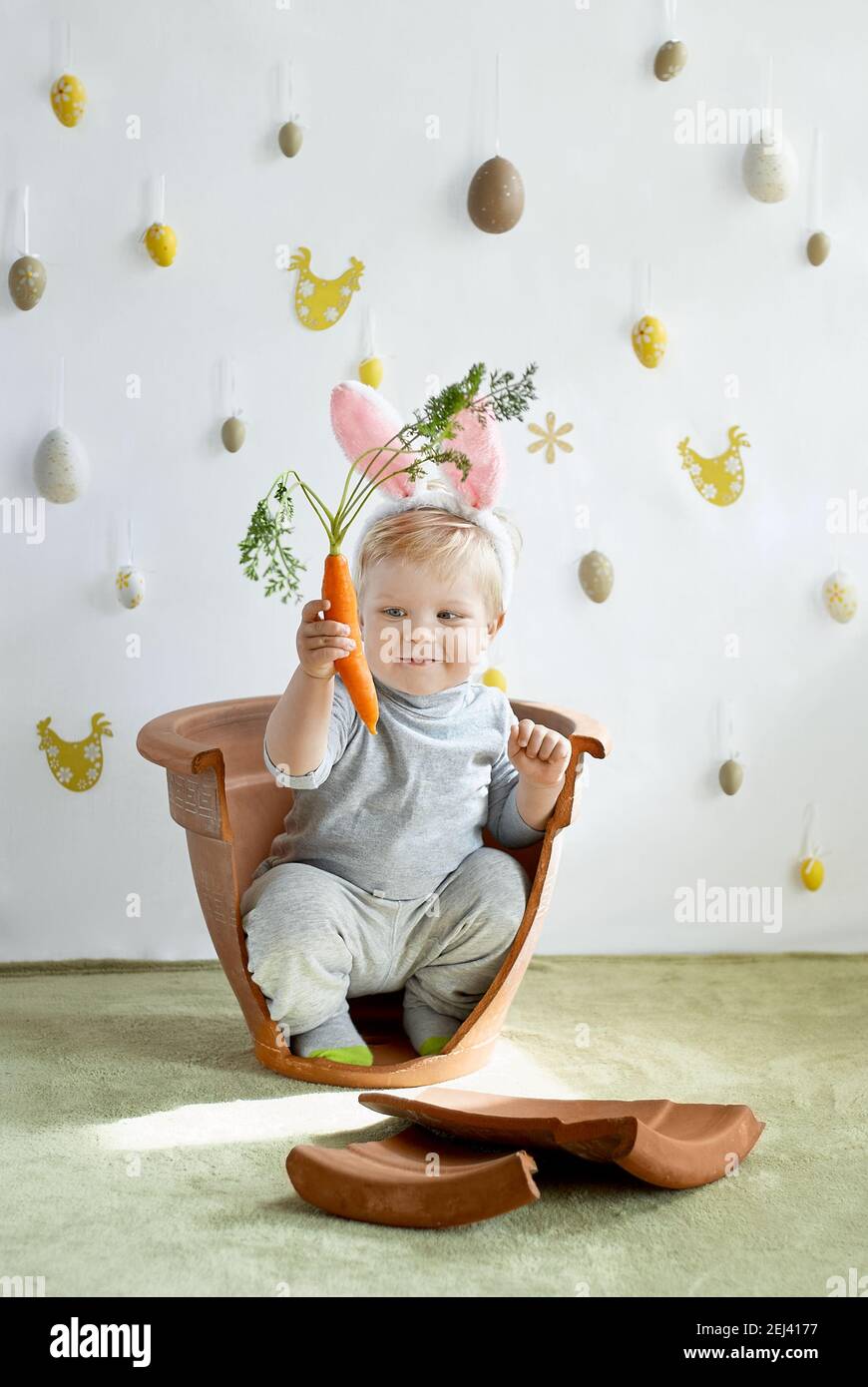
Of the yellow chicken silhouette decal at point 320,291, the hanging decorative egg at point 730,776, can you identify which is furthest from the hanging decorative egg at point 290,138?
the hanging decorative egg at point 730,776

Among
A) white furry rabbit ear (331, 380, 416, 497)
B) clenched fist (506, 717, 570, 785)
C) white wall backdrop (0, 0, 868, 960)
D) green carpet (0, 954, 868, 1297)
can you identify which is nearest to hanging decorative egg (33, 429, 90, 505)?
white wall backdrop (0, 0, 868, 960)

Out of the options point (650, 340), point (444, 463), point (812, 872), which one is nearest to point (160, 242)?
point (444, 463)

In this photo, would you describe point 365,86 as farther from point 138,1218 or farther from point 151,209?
point 138,1218

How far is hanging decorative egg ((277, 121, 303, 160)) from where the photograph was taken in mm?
2059

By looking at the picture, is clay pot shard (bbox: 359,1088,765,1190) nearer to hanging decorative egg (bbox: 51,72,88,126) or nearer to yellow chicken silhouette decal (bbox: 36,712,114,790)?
yellow chicken silhouette decal (bbox: 36,712,114,790)

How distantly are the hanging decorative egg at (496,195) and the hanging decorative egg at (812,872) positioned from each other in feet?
3.61

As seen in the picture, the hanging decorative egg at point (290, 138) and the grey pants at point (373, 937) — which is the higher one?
the hanging decorative egg at point (290, 138)

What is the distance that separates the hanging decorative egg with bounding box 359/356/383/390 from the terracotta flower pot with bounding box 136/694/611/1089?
1.83 feet

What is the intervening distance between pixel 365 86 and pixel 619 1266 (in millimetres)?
1674

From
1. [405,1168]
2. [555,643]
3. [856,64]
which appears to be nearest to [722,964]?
[555,643]

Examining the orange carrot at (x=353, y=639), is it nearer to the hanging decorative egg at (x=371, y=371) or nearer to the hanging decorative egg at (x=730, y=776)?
the hanging decorative egg at (x=371, y=371)

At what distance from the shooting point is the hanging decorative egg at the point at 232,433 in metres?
2.09

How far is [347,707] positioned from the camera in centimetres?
177

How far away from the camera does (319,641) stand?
1554 millimetres
